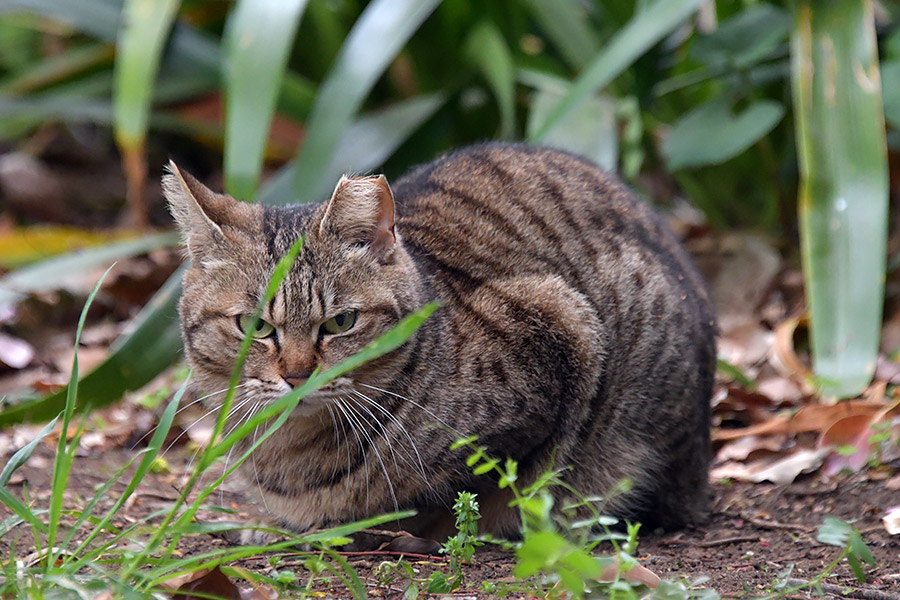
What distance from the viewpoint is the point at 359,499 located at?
2.32m

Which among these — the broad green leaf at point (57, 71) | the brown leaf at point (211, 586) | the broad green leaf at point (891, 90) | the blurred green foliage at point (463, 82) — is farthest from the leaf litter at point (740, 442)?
the broad green leaf at point (57, 71)

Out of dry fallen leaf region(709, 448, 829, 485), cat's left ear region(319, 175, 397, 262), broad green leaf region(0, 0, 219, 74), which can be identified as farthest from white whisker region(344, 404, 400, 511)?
broad green leaf region(0, 0, 219, 74)

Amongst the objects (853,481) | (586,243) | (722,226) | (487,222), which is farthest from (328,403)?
(722,226)

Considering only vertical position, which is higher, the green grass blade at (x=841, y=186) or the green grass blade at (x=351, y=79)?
the green grass blade at (x=351, y=79)

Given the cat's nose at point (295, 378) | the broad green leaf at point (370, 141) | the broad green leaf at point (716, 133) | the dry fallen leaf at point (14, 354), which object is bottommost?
the cat's nose at point (295, 378)

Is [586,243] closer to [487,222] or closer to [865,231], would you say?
[487,222]

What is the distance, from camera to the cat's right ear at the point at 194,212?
2.21m

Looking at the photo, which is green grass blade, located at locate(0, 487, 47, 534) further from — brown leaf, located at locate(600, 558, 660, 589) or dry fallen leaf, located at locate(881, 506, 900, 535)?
dry fallen leaf, located at locate(881, 506, 900, 535)

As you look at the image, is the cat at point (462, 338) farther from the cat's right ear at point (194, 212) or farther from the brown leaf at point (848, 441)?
the brown leaf at point (848, 441)

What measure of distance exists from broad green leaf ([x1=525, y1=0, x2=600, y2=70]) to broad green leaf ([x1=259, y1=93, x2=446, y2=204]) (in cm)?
54

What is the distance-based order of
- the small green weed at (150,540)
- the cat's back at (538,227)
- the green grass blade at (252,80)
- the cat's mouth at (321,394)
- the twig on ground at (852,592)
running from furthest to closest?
the green grass blade at (252,80) → the cat's back at (538,227) → the cat's mouth at (321,394) → the twig on ground at (852,592) → the small green weed at (150,540)

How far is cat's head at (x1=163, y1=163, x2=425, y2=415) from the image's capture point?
2.14 metres

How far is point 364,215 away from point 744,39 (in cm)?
205

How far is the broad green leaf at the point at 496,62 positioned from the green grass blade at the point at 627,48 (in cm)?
54
